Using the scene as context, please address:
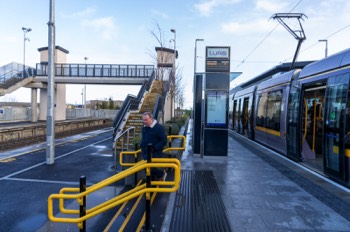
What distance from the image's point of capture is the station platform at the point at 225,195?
15.5 ft

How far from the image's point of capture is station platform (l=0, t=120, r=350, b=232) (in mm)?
4711

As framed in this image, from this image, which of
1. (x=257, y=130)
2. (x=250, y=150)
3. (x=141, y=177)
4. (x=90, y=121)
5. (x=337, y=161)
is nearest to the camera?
(x=337, y=161)

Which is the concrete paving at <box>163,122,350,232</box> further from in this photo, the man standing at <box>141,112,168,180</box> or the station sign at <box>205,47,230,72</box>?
the station sign at <box>205,47,230,72</box>

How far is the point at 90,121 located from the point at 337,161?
98.1 ft

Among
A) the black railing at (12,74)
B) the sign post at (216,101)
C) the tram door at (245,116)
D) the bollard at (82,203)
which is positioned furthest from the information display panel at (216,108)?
the black railing at (12,74)

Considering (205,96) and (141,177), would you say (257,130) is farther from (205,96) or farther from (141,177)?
(141,177)

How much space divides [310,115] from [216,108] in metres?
3.66

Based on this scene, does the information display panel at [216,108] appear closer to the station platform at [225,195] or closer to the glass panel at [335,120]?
the station platform at [225,195]

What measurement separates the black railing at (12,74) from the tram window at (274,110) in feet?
85.5

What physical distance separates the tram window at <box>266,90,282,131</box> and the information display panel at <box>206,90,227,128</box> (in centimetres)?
243

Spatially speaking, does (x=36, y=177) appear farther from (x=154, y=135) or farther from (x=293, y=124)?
(x=293, y=124)

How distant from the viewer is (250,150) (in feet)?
40.3

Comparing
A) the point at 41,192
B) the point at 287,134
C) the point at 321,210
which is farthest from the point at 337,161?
the point at 41,192

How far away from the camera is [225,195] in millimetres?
6102
